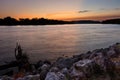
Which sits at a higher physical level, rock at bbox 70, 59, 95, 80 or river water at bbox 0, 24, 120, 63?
rock at bbox 70, 59, 95, 80

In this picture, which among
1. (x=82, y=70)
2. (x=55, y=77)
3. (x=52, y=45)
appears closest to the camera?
(x=55, y=77)

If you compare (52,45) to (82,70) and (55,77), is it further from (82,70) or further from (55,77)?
(55,77)

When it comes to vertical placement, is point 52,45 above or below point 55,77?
below

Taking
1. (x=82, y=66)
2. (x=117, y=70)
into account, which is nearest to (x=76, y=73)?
(x=82, y=66)

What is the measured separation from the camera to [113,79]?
10.3 metres

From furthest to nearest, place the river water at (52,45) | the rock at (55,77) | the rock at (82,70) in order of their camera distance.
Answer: the river water at (52,45)
the rock at (82,70)
the rock at (55,77)

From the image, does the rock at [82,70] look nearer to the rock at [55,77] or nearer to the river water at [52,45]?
the rock at [55,77]

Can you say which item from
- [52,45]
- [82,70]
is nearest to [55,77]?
[82,70]

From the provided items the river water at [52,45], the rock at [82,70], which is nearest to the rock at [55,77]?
the rock at [82,70]

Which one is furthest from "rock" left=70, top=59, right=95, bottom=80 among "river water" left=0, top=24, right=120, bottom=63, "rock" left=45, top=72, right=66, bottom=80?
"river water" left=0, top=24, right=120, bottom=63

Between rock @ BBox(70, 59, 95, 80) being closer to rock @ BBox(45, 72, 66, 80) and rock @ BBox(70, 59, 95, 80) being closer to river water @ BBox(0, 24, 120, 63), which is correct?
rock @ BBox(45, 72, 66, 80)

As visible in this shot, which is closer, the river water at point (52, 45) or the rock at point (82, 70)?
the rock at point (82, 70)

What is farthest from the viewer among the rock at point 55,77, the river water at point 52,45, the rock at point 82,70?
the river water at point 52,45

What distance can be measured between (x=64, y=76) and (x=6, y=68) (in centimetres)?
2304
